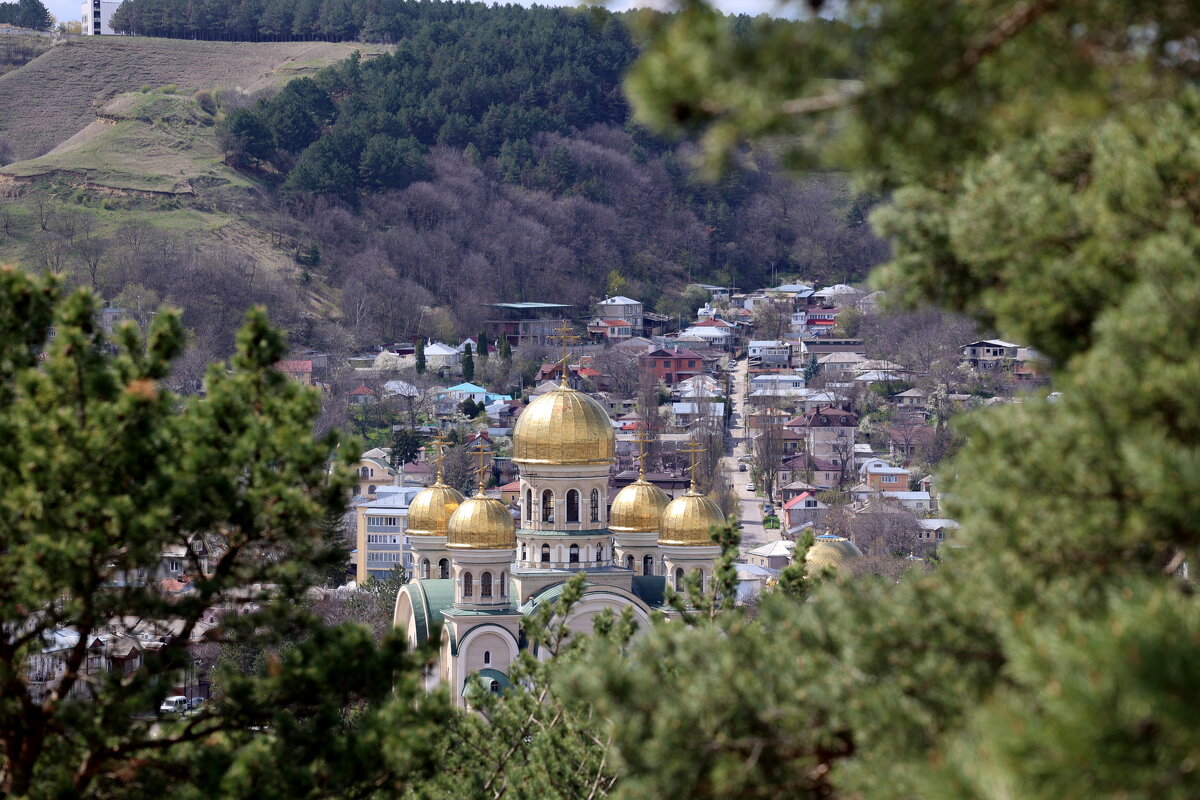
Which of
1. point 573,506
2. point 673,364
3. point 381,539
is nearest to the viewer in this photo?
point 573,506

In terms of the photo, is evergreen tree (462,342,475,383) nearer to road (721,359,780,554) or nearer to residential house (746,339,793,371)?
road (721,359,780,554)

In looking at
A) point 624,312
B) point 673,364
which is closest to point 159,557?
point 673,364

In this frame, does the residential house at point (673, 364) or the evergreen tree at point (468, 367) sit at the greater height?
the evergreen tree at point (468, 367)

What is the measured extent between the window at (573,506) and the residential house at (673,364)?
169 feet

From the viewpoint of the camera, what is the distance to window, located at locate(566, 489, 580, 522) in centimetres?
2562

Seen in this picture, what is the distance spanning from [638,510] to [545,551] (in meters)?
2.23

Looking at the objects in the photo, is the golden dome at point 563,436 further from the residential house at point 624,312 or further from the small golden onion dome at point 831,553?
the residential house at point 624,312

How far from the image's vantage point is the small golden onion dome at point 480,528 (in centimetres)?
2481

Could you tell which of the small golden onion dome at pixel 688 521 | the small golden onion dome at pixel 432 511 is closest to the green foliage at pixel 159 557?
the small golden onion dome at pixel 688 521

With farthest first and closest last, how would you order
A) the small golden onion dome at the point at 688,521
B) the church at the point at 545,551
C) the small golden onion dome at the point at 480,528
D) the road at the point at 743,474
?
1. the road at the point at 743,474
2. the small golden onion dome at the point at 688,521
3. the small golden onion dome at the point at 480,528
4. the church at the point at 545,551

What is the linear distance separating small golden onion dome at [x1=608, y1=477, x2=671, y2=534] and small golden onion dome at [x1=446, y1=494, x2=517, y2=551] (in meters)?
2.54

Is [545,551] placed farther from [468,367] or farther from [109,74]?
[109,74]

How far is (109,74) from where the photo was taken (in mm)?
104312

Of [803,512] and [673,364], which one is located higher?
[673,364]
